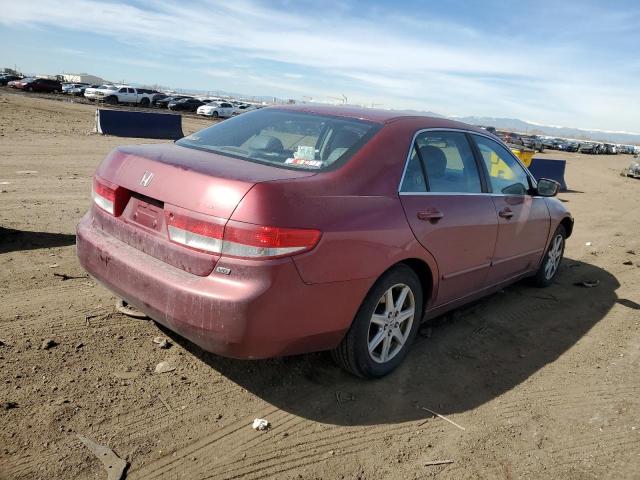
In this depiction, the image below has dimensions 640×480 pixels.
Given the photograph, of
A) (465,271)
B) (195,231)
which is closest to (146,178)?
(195,231)

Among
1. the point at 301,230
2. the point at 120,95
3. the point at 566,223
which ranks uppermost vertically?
the point at 301,230

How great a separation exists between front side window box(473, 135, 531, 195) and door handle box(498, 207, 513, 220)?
5.9 inches

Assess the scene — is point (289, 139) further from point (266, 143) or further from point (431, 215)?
point (431, 215)

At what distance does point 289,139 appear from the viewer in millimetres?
3613

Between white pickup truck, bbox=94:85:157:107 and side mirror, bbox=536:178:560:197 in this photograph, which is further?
white pickup truck, bbox=94:85:157:107

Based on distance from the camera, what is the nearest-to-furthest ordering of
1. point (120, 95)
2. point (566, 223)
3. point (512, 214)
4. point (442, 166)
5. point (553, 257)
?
point (442, 166), point (512, 214), point (553, 257), point (566, 223), point (120, 95)

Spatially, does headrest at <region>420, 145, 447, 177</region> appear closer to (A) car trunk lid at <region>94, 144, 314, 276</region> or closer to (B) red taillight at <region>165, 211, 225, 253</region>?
(A) car trunk lid at <region>94, 144, 314, 276</region>

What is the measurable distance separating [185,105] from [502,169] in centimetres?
5007

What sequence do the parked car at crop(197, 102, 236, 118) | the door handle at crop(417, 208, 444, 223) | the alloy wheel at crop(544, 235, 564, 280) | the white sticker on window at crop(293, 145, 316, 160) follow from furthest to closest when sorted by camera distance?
the parked car at crop(197, 102, 236, 118) → the alloy wheel at crop(544, 235, 564, 280) → the door handle at crop(417, 208, 444, 223) → the white sticker on window at crop(293, 145, 316, 160)

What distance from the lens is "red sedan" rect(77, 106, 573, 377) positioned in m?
2.69

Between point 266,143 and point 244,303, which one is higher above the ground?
point 266,143

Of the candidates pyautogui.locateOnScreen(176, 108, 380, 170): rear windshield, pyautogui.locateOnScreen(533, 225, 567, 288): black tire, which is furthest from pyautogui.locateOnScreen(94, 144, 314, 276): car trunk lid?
pyautogui.locateOnScreen(533, 225, 567, 288): black tire

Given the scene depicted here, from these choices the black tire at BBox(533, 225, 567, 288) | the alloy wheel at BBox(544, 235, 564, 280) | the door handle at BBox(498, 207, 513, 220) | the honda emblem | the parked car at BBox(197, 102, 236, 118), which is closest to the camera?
the honda emblem

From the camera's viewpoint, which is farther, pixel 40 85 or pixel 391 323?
pixel 40 85
